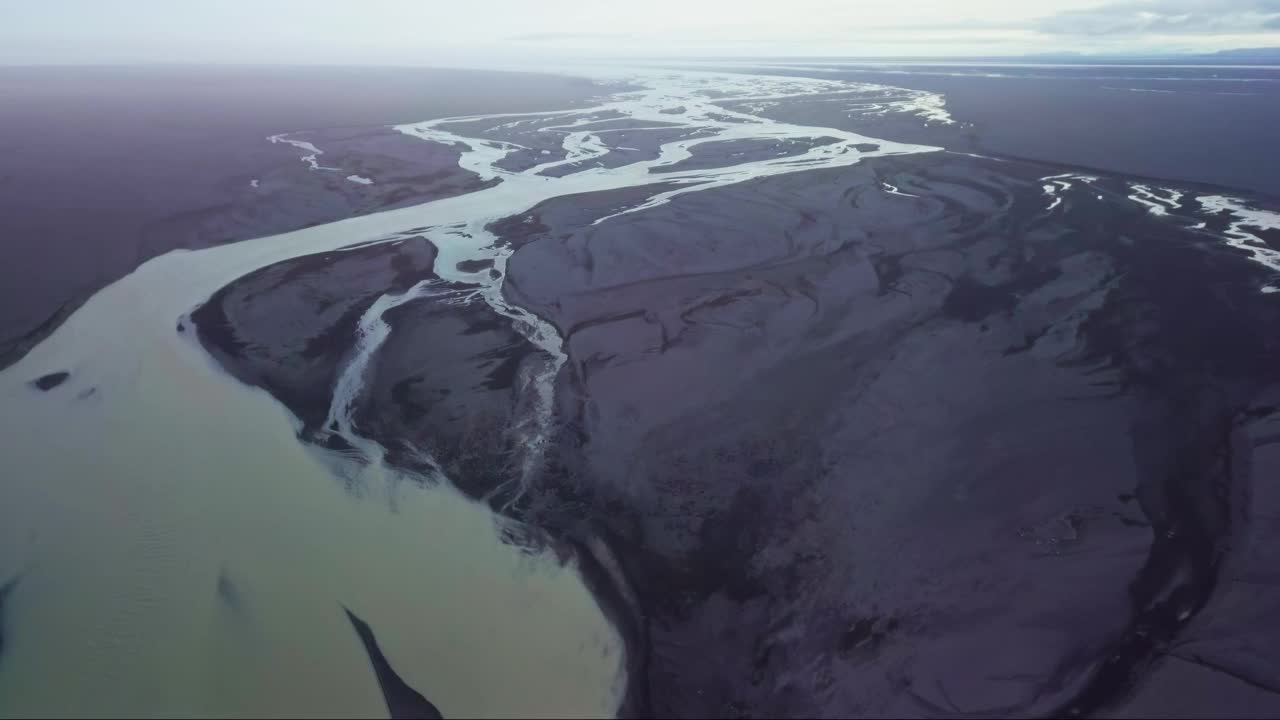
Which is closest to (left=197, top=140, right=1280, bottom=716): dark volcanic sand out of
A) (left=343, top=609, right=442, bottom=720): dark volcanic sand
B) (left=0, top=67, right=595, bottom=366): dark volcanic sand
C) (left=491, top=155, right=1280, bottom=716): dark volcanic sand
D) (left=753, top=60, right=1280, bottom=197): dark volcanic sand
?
(left=491, top=155, right=1280, bottom=716): dark volcanic sand

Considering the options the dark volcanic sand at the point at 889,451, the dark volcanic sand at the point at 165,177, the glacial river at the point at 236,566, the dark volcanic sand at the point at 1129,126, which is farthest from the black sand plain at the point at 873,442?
the dark volcanic sand at the point at 1129,126

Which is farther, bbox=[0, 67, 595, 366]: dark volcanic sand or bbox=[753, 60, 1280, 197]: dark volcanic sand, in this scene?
bbox=[753, 60, 1280, 197]: dark volcanic sand

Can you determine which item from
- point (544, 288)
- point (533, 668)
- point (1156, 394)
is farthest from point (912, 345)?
point (533, 668)

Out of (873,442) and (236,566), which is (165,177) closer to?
(236,566)

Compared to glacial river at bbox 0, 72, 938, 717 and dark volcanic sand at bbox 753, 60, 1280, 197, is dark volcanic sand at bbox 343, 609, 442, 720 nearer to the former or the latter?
glacial river at bbox 0, 72, 938, 717

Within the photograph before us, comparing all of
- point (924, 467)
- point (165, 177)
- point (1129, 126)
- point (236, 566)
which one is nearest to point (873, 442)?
point (924, 467)

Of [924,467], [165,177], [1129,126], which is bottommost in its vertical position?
[924,467]

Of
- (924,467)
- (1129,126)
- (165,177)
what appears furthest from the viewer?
(1129,126)
